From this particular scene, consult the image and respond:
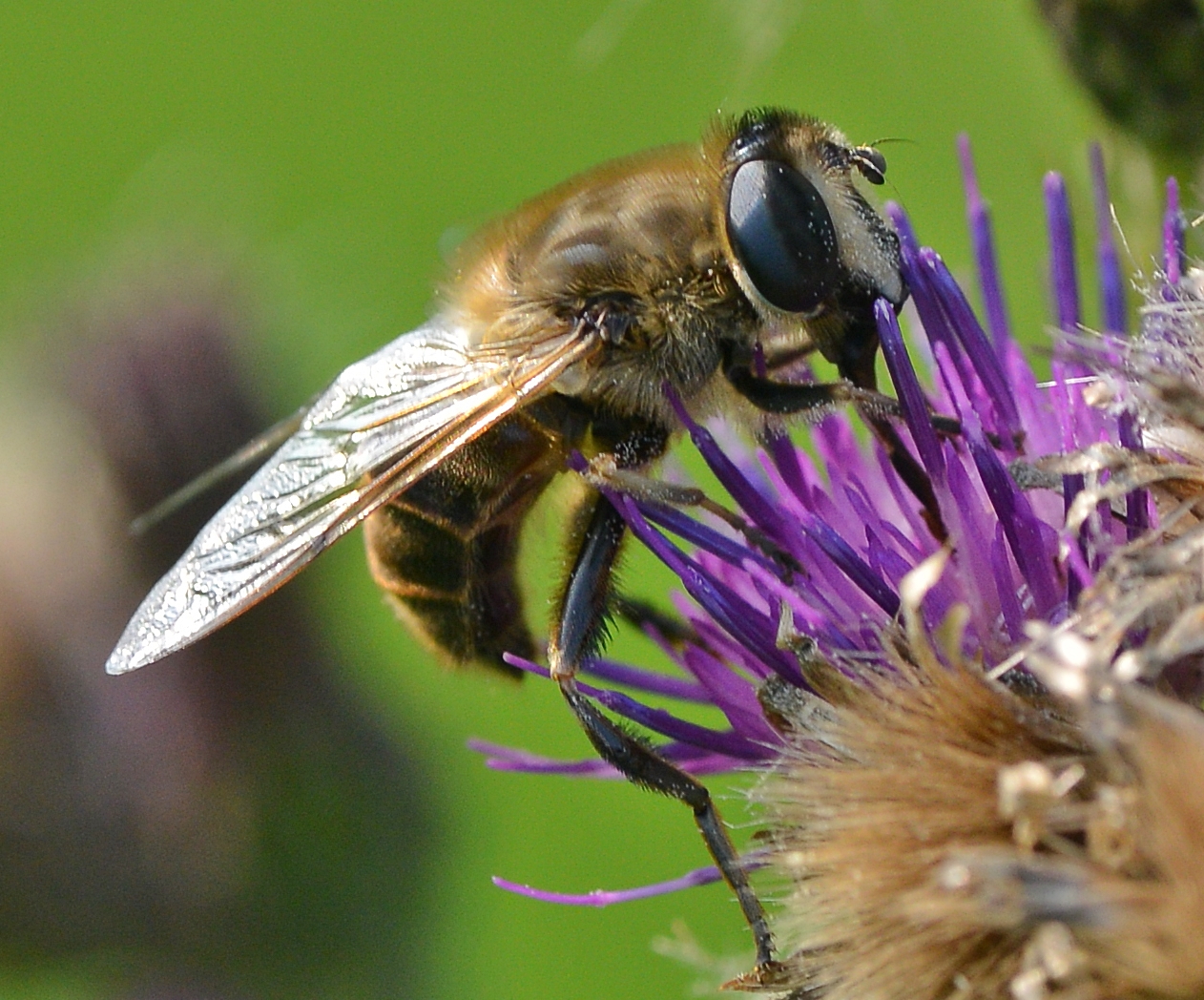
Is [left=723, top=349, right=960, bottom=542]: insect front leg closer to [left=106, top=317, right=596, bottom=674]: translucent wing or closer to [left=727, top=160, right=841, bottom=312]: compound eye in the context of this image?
[left=727, top=160, right=841, bottom=312]: compound eye

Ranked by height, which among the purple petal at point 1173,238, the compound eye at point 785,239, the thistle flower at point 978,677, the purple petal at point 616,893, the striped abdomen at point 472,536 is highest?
the compound eye at point 785,239

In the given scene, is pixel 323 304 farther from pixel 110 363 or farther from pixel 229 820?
pixel 229 820

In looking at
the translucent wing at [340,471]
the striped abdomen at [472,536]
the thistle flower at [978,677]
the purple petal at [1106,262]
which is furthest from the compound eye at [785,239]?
the purple petal at [1106,262]

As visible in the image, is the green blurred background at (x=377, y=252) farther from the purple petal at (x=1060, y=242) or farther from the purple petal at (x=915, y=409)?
the purple petal at (x=915, y=409)

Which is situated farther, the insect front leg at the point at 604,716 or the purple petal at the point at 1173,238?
the purple petal at the point at 1173,238

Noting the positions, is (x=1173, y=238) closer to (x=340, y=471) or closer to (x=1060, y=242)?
(x=1060, y=242)

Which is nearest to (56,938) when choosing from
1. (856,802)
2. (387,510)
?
(387,510)

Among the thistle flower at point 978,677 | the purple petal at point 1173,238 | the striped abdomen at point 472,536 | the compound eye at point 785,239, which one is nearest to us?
the thistle flower at point 978,677
